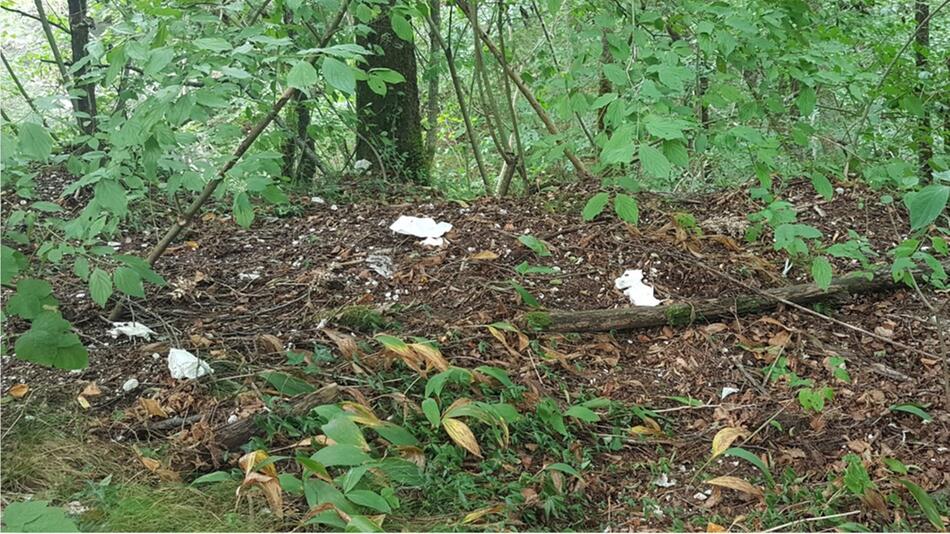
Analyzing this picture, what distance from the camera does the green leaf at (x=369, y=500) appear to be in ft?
6.65

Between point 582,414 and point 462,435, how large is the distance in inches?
19.8

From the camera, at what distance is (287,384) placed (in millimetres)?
2645

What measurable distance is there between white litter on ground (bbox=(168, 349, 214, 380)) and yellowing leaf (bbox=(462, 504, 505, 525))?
114 centimetres

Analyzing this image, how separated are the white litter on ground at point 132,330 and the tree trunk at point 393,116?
2525 millimetres

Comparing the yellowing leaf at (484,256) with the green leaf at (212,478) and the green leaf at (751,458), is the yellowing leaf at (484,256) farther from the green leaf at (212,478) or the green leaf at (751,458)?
the green leaf at (212,478)

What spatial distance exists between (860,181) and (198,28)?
13.2 feet

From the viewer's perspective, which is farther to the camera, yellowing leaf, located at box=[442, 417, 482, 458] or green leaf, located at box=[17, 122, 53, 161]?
yellowing leaf, located at box=[442, 417, 482, 458]

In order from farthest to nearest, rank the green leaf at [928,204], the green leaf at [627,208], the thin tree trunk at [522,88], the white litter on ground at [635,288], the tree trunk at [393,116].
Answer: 1. the tree trunk at [393,116]
2. the thin tree trunk at [522,88]
3. the white litter on ground at [635,288]
4. the green leaf at [627,208]
5. the green leaf at [928,204]

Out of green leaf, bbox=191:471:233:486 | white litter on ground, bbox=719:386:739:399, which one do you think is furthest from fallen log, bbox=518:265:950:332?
green leaf, bbox=191:471:233:486

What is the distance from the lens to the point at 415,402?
2705 millimetres

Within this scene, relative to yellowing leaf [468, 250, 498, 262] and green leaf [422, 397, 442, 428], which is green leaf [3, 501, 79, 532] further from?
yellowing leaf [468, 250, 498, 262]

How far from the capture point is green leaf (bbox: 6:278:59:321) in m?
2.01

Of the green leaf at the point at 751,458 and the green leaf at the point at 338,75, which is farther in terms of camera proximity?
the green leaf at the point at 751,458

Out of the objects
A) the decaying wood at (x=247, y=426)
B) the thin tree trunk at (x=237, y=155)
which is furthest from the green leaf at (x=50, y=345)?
the thin tree trunk at (x=237, y=155)
